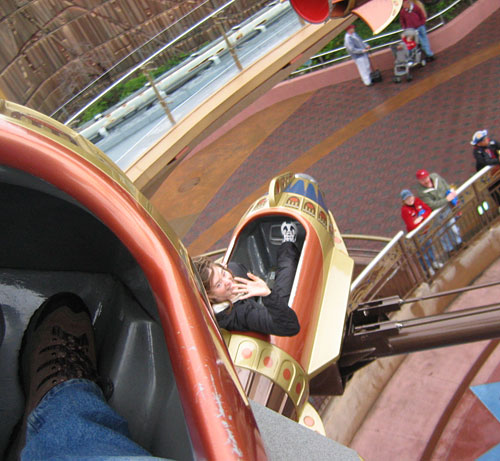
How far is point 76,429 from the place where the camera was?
0.81 meters

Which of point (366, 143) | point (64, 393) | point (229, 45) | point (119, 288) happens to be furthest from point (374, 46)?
point (64, 393)

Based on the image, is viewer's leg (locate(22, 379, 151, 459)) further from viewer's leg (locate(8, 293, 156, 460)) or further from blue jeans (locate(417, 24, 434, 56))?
blue jeans (locate(417, 24, 434, 56))

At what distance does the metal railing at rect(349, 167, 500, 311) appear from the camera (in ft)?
14.4

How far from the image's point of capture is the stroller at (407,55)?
7.91 metres

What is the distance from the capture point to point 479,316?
2.58 meters

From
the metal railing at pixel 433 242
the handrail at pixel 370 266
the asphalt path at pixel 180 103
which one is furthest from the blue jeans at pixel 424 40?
the handrail at pixel 370 266

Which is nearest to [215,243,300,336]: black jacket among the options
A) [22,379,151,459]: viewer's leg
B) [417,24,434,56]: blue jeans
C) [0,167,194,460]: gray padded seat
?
[0,167,194,460]: gray padded seat

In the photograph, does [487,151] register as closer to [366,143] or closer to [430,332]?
[366,143]

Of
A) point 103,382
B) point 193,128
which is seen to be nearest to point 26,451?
point 103,382

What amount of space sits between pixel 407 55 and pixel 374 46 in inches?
45.0

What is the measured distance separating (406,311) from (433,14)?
A: 20.5ft

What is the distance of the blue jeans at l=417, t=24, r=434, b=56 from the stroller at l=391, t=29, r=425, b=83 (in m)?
0.08

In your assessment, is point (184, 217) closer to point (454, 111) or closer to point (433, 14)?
point (454, 111)

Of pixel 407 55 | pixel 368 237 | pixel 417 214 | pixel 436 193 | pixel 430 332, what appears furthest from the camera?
pixel 407 55
